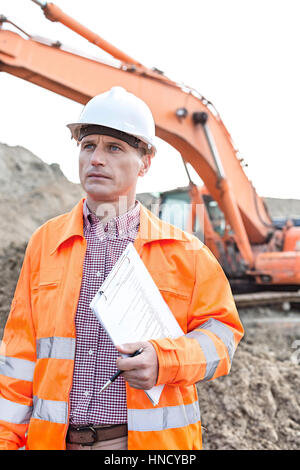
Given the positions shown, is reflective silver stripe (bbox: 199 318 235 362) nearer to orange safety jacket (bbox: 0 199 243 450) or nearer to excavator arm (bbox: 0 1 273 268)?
orange safety jacket (bbox: 0 199 243 450)

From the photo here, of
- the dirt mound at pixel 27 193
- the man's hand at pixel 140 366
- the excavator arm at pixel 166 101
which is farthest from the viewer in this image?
the dirt mound at pixel 27 193

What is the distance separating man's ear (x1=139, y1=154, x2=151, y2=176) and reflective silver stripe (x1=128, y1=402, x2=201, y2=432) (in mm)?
931

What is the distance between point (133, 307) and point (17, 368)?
512 millimetres

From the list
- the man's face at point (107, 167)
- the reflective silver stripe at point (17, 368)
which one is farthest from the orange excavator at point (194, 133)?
the reflective silver stripe at point (17, 368)

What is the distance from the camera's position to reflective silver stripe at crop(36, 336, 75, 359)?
5.37ft

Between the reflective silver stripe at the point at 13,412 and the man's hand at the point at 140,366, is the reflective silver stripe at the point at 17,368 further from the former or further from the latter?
the man's hand at the point at 140,366

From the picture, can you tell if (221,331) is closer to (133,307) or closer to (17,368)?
(133,307)

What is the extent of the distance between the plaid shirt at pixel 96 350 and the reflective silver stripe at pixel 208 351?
292 mm

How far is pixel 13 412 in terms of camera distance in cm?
168

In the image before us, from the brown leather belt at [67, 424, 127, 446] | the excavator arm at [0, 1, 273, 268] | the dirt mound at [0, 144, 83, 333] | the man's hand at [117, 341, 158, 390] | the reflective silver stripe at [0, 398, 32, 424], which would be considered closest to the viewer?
the man's hand at [117, 341, 158, 390]

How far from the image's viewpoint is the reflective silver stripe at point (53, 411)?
158 cm

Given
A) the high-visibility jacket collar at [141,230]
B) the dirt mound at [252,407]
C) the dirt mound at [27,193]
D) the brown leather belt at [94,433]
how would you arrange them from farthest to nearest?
the dirt mound at [27,193] → the dirt mound at [252,407] → the high-visibility jacket collar at [141,230] → the brown leather belt at [94,433]

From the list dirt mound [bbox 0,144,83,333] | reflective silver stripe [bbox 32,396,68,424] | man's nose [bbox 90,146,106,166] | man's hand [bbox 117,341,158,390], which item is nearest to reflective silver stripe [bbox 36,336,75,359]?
reflective silver stripe [bbox 32,396,68,424]

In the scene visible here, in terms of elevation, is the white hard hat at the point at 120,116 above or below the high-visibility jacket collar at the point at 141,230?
above
